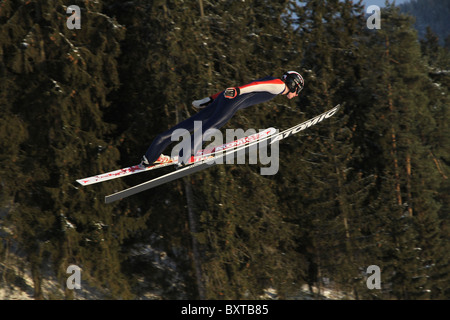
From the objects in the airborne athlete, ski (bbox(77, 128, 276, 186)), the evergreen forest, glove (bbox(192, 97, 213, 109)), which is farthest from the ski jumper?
the evergreen forest

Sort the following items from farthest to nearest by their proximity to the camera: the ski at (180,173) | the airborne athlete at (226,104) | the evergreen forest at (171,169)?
the evergreen forest at (171,169) → the ski at (180,173) → the airborne athlete at (226,104)

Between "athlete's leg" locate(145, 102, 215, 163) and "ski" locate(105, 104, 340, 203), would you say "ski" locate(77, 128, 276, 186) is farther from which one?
"athlete's leg" locate(145, 102, 215, 163)

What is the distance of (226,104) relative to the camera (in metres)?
7.35

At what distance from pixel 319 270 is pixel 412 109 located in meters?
6.54

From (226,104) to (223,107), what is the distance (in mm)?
61

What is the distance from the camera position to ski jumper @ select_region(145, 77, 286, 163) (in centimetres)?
730

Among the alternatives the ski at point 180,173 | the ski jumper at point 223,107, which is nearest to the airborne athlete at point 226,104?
the ski jumper at point 223,107

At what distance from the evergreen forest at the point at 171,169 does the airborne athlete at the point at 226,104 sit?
343cm

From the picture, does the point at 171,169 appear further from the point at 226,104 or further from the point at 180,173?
the point at 226,104

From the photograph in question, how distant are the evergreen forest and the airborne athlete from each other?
3433 mm

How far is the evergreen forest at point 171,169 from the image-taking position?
11.1 m

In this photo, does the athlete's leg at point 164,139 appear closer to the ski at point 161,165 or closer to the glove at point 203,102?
the glove at point 203,102

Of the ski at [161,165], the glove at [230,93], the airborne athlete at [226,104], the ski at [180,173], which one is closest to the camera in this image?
the glove at [230,93]
